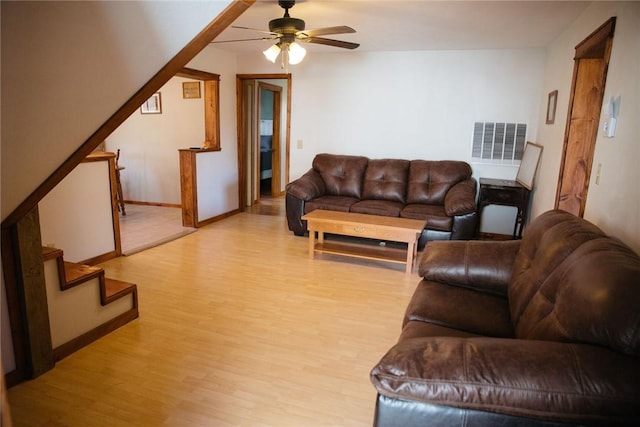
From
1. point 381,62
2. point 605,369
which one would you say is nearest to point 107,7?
point 605,369

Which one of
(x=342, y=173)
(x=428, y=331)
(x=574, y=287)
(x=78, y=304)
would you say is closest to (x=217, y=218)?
(x=342, y=173)

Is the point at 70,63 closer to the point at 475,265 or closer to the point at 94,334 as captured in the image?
the point at 94,334

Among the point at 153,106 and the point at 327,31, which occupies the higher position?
the point at 327,31

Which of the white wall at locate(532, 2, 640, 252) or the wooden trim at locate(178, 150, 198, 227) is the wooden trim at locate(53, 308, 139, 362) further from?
the white wall at locate(532, 2, 640, 252)

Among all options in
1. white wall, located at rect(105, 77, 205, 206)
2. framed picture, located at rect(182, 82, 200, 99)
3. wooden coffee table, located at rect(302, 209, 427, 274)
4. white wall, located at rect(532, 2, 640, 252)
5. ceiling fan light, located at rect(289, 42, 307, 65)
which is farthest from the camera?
white wall, located at rect(105, 77, 205, 206)

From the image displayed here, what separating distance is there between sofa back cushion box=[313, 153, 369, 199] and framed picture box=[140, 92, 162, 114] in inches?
104

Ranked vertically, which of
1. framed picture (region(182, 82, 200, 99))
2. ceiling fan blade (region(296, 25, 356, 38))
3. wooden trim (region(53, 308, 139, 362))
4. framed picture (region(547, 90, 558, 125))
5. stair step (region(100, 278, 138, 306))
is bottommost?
wooden trim (region(53, 308, 139, 362))

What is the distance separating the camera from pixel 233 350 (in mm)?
2336

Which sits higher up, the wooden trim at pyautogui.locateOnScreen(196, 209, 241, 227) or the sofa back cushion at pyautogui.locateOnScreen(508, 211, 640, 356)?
the sofa back cushion at pyautogui.locateOnScreen(508, 211, 640, 356)

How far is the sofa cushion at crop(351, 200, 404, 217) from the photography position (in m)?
4.33

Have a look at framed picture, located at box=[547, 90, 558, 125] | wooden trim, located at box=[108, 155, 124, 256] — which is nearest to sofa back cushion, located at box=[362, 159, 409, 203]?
framed picture, located at box=[547, 90, 558, 125]

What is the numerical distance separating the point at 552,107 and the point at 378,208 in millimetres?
1939

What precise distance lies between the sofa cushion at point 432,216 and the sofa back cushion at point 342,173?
2.73 feet

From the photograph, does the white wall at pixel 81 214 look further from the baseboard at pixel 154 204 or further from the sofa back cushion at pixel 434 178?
the sofa back cushion at pixel 434 178
